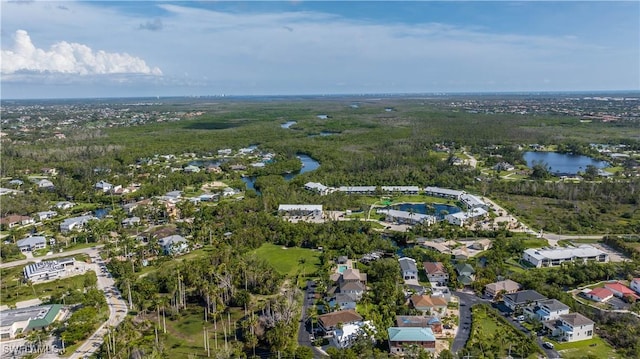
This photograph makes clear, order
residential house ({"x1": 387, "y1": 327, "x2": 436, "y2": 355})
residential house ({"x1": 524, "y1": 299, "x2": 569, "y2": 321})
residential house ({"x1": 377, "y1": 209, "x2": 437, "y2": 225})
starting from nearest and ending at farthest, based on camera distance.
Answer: residential house ({"x1": 387, "y1": 327, "x2": 436, "y2": 355}) → residential house ({"x1": 524, "y1": 299, "x2": 569, "y2": 321}) → residential house ({"x1": 377, "y1": 209, "x2": 437, "y2": 225})

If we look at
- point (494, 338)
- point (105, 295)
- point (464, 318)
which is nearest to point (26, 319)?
point (105, 295)

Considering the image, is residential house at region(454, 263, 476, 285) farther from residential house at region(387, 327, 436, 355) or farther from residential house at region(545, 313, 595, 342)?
residential house at region(387, 327, 436, 355)

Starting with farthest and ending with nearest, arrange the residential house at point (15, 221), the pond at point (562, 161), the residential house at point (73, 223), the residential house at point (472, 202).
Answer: the pond at point (562, 161)
the residential house at point (472, 202)
the residential house at point (15, 221)
the residential house at point (73, 223)

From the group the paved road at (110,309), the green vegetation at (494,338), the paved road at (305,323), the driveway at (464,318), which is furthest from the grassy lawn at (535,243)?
the paved road at (110,309)

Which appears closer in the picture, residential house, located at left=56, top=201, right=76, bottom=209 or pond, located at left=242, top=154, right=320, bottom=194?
residential house, located at left=56, top=201, right=76, bottom=209

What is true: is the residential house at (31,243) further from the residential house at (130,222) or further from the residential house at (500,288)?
the residential house at (500,288)

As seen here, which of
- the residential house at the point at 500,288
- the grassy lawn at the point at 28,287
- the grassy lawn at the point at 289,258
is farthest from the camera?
the grassy lawn at the point at 289,258

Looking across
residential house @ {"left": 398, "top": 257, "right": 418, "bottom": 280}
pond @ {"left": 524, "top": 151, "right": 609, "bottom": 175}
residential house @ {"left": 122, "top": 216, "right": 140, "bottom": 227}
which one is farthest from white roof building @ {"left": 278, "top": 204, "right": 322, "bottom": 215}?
pond @ {"left": 524, "top": 151, "right": 609, "bottom": 175}

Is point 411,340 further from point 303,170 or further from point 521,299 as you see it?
point 303,170

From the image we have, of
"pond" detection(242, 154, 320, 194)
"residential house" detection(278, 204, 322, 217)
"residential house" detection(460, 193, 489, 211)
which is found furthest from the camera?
"pond" detection(242, 154, 320, 194)
